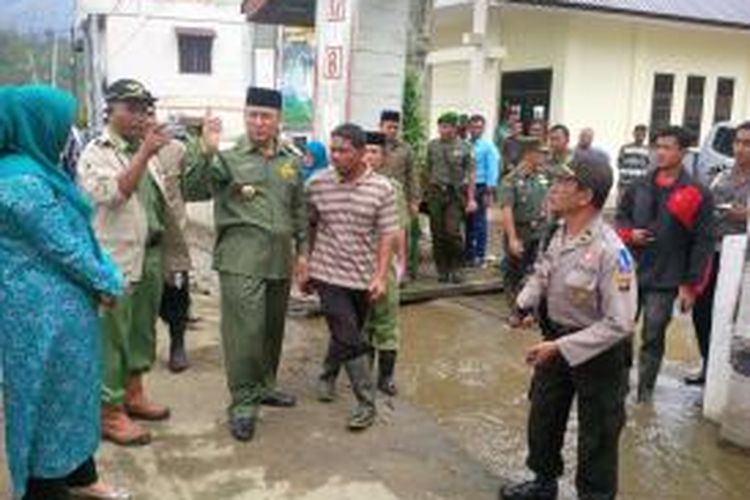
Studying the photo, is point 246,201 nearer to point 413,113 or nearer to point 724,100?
point 413,113

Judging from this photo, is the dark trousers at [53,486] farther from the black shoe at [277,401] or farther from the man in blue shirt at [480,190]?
the man in blue shirt at [480,190]

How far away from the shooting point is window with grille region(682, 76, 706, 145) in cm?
1862

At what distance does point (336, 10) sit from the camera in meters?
8.42

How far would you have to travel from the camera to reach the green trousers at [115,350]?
4.66 meters

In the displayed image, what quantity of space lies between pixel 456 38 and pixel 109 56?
56.5 ft

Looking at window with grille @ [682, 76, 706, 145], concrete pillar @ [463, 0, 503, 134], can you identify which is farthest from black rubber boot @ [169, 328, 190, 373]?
window with grille @ [682, 76, 706, 145]

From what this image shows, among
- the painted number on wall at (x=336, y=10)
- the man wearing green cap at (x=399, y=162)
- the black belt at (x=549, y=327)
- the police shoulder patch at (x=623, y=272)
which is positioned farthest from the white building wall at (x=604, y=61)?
the police shoulder patch at (x=623, y=272)

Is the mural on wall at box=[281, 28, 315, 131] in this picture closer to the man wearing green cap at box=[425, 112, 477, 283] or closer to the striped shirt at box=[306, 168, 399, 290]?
the man wearing green cap at box=[425, 112, 477, 283]

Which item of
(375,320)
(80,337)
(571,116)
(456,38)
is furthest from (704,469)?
(456,38)

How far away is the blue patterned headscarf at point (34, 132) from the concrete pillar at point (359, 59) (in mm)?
4954

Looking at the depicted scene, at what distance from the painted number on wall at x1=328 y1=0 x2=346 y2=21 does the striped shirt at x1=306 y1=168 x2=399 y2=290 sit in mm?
3418

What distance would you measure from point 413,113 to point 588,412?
20.4 ft

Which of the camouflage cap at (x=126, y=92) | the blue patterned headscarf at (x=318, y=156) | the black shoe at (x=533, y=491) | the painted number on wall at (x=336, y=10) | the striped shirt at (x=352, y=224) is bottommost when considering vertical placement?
the black shoe at (x=533, y=491)

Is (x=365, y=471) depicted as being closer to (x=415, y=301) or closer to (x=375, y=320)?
(x=375, y=320)
